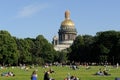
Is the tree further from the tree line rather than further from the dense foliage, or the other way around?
the dense foliage

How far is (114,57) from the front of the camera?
124688mm

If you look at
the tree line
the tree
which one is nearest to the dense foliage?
the tree line

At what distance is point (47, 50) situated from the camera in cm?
15538

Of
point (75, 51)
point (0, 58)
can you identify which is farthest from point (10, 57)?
point (75, 51)

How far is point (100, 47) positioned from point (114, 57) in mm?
5699

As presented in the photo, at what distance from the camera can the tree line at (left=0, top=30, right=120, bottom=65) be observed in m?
116

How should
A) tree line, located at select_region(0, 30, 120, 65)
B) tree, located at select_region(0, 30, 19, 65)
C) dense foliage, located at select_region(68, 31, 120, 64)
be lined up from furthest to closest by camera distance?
dense foliage, located at select_region(68, 31, 120, 64) → tree line, located at select_region(0, 30, 120, 65) → tree, located at select_region(0, 30, 19, 65)

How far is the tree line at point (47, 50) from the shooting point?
11556 centimetres

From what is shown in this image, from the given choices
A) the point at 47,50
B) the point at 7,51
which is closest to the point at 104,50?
the point at 7,51

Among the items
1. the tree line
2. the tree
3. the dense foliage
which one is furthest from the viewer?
the dense foliage

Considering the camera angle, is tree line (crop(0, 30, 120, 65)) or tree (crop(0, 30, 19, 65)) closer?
tree (crop(0, 30, 19, 65))

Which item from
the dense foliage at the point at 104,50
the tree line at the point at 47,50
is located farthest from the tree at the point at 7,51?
the dense foliage at the point at 104,50

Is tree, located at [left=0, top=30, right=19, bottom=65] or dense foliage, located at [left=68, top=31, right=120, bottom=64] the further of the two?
dense foliage, located at [left=68, top=31, right=120, bottom=64]

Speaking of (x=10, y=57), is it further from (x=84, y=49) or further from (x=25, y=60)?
(x=84, y=49)
